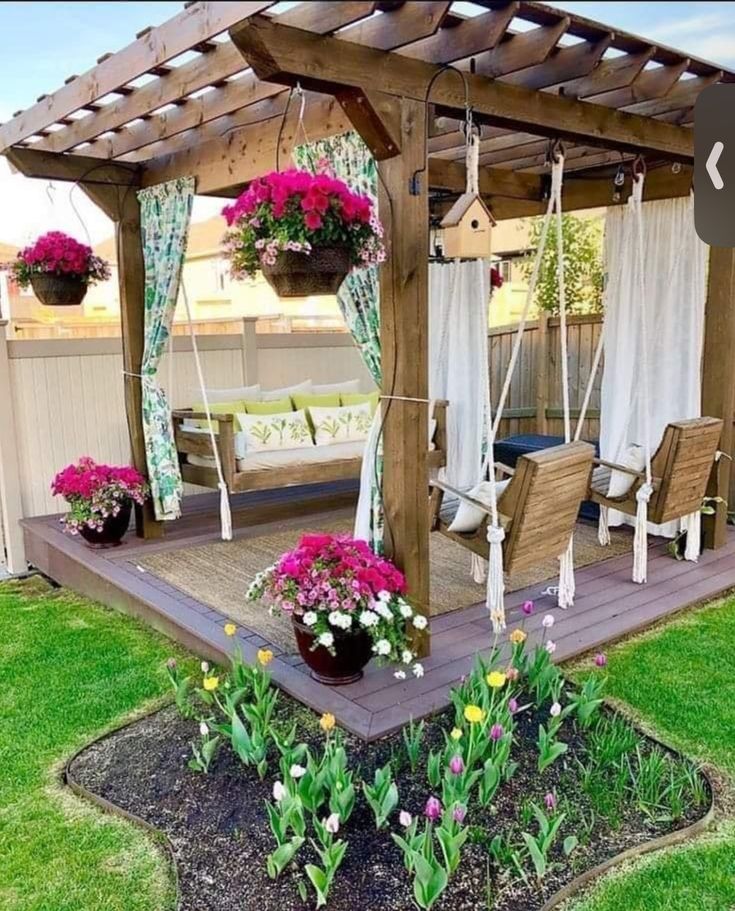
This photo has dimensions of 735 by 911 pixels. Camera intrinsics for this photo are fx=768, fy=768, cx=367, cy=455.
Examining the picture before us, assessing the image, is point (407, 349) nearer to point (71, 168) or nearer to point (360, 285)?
point (360, 285)

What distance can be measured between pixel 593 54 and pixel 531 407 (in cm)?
451

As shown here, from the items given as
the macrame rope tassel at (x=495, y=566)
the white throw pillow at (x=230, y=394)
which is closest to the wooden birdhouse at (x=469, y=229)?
the macrame rope tassel at (x=495, y=566)

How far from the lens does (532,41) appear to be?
2.82 meters

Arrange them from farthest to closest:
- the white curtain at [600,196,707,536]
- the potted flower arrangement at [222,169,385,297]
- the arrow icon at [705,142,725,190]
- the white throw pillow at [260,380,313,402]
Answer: the white throw pillow at [260,380,313,402]
the white curtain at [600,196,707,536]
the potted flower arrangement at [222,169,385,297]
the arrow icon at [705,142,725,190]

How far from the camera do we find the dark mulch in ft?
6.66

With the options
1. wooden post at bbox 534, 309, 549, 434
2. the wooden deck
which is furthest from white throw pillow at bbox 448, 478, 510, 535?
wooden post at bbox 534, 309, 549, 434

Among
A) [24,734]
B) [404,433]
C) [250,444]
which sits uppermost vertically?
[404,433]

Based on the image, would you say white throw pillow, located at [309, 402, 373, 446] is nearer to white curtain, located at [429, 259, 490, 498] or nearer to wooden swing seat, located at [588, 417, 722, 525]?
white curtain, located at [429, 259, 490, 498]

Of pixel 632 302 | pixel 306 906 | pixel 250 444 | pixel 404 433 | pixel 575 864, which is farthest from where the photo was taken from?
pixel 250 444

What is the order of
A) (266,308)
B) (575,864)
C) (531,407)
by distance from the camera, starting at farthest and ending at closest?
(266,308), (531,407), (575,864)

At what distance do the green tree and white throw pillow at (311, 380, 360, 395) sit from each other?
229 centimetres

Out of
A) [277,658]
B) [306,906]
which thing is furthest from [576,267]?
[306,906]

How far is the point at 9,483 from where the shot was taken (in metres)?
5.24

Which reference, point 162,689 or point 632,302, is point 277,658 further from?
point 632,302
